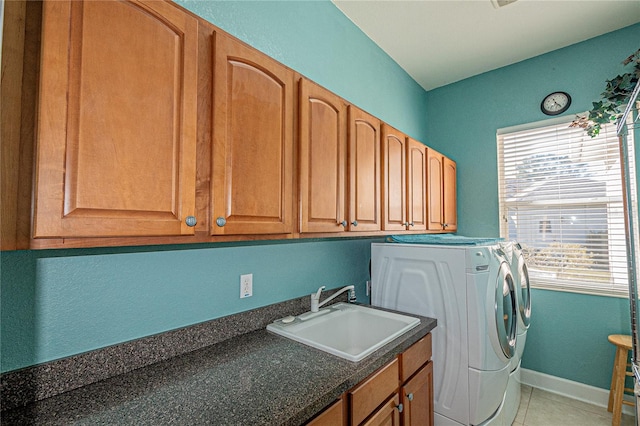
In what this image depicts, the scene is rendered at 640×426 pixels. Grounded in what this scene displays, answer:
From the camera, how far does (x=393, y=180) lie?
6.46ft

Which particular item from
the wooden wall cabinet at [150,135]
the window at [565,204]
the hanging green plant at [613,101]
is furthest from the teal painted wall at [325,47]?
the hanging green plant at [613,101]

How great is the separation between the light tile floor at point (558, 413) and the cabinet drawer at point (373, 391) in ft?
5.31

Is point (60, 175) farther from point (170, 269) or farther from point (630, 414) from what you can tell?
point (630, 414)

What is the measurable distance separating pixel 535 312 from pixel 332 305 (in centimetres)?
206


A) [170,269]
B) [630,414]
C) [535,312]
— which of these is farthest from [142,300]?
[630,414]

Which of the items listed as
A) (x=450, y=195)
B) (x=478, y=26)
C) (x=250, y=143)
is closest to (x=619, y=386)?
(x=450, y=195)

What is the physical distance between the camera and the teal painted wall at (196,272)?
0.90m

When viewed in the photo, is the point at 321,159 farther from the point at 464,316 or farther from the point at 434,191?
the point at 434,191

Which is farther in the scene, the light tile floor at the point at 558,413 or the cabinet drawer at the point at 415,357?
the light tile floor at the point at 558,413

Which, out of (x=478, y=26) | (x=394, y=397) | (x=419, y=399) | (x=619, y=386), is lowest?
(x=619, y=386)

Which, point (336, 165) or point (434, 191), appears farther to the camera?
point (434, 191)

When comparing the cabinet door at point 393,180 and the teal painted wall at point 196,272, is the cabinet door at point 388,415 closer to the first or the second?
the teal painted wall at point 196,272

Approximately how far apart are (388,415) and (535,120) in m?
2.88

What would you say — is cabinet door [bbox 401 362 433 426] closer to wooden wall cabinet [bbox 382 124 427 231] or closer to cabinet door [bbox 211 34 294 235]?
wooden wall cabinet [bbox 382 124 427 231]
